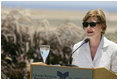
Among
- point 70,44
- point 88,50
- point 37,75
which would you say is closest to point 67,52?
point 70,44

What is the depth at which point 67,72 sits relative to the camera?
2.93 meters

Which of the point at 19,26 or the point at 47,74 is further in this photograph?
the point at 19,26

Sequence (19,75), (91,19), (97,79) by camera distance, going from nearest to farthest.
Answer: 1. (97,79)
2. (91,19)
3. (19,75)

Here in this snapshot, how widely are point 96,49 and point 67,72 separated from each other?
3.70 feet

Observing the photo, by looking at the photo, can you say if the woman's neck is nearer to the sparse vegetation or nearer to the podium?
the podium

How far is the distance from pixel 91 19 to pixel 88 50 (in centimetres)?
37

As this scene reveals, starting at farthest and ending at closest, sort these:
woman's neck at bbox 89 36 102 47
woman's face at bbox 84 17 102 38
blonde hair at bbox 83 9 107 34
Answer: woman's neck at bbox 89 36 102 47
blonde hair at bbox 83 9 107 34
woman's face at bbox 84 17 102 38

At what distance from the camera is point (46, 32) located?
22.7ft

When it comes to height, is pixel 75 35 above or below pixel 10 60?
above

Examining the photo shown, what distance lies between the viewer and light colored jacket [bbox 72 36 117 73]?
3781 millimetres

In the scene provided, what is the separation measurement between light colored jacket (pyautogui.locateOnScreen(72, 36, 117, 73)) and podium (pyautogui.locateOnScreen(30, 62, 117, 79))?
790 mm

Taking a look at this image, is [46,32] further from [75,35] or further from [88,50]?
[88,50]

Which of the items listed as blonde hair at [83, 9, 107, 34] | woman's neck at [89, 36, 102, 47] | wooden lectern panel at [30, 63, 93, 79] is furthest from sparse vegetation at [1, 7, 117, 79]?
wooden lectern panel at [30, 63, 93, 79]

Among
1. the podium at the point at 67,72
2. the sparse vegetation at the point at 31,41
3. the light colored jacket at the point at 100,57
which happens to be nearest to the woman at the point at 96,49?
the light colored jacket at the point at 100,57
